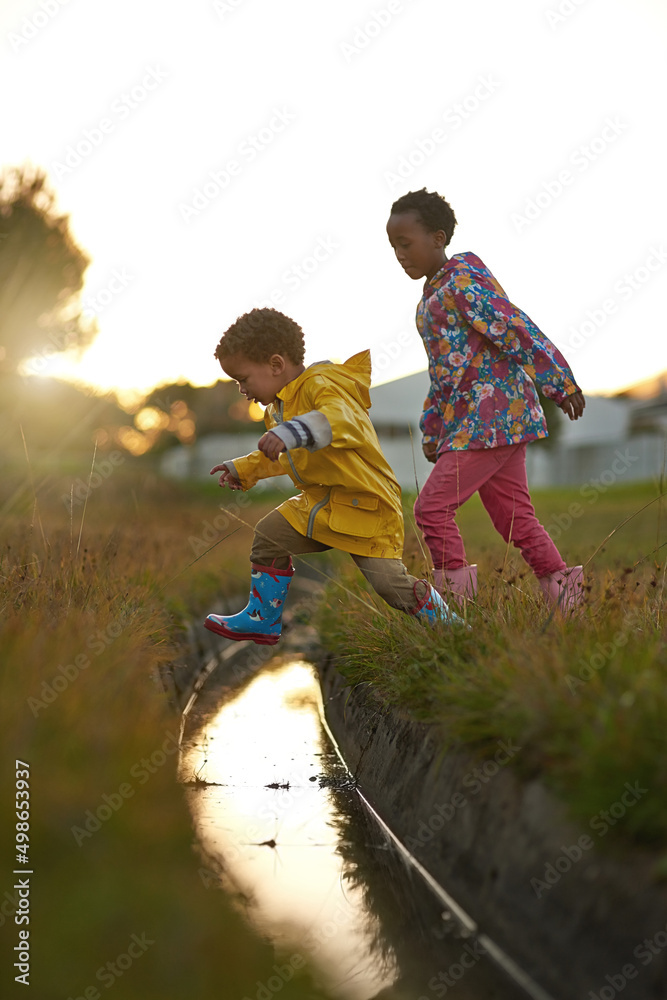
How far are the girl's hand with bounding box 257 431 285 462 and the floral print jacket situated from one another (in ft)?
3.68

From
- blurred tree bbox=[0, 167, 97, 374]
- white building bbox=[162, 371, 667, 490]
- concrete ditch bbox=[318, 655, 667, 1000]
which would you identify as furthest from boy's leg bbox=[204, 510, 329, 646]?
white building bbox=[162, 371, 667, 490]

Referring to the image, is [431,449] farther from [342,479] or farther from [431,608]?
[431,608]

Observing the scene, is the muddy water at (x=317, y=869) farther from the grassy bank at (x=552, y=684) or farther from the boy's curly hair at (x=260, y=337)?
the boy's curly hair at (x=260, y=337)

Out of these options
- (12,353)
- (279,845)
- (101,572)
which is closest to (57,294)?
(12,353)

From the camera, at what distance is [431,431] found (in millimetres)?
4664

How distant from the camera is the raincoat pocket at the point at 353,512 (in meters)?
3.90

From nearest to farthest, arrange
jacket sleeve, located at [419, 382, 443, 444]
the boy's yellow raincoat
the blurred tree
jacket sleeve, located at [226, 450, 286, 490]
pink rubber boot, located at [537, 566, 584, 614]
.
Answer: pink rubber boot, located at [537, 566, 584, 614] → the boy's yellow raincoat → jacket sleeve, located at [226, 450, 286, 490] → jacket sleeve, located at [419, 382, 443, 444] → the blurred tree

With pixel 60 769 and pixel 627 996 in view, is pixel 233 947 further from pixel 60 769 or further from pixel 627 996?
pixel 627 996

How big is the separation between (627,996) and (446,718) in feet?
3.56

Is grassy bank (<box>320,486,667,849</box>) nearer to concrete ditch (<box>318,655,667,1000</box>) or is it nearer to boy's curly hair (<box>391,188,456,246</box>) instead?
concrete ditch (<box>318,655,667,1000</box>)

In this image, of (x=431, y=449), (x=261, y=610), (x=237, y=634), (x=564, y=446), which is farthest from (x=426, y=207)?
(x=564, y=446)

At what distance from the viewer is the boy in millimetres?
3877

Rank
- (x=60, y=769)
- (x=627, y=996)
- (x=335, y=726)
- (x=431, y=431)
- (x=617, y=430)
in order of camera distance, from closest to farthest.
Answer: (x=627, y=996)
(x=60, y=769)
(x=335, y=726)
(x=431, y=431)
(x=617, y=430)

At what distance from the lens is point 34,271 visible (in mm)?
20875
